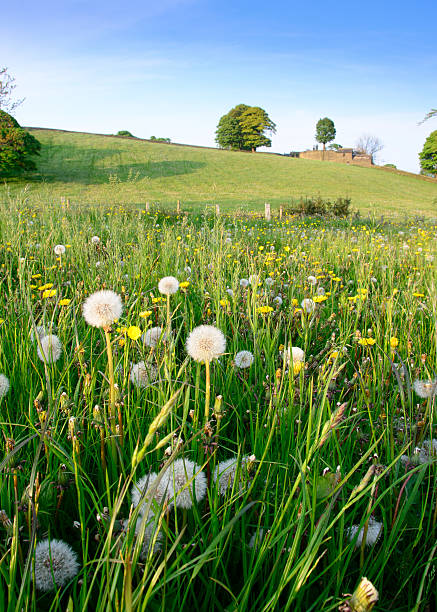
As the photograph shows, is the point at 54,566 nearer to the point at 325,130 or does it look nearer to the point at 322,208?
the point at 322,208

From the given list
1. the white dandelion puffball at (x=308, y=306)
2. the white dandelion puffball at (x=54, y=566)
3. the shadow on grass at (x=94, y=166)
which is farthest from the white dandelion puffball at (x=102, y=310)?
the shadow on grass at (x=94, y=166)

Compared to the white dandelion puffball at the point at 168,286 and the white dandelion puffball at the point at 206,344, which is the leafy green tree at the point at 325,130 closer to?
the white dandelion puffball at the point at 168,286

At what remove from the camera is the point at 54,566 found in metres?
0.87

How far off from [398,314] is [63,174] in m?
34.4

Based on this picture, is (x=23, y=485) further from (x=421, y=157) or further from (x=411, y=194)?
(x=421, y=157)

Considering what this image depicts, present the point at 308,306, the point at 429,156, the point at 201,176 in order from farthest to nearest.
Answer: the point at 429,156 < the point at 201,176 < the point at 308,306

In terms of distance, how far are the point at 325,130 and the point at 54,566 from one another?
9851 centimetres

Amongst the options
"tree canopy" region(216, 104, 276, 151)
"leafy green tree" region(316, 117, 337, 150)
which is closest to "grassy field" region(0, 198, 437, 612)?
"tree canopy" region(216, 104, 276, 151)

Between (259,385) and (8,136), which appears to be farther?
(8,136)

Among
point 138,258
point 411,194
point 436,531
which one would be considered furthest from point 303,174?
point 436,531

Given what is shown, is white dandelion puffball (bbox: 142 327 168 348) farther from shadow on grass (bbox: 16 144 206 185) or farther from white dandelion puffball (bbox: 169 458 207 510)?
shadow on grass (bbox: 16 144 206 185)

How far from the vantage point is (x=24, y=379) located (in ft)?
4.96

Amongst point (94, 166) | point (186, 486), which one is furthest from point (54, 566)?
point (94, 166)

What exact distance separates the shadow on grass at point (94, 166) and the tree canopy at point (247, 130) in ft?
116
